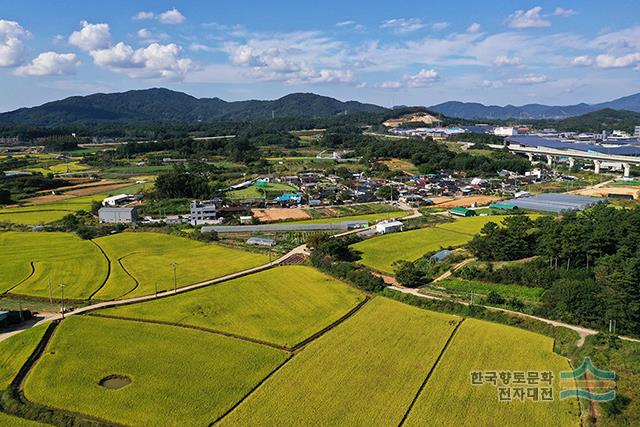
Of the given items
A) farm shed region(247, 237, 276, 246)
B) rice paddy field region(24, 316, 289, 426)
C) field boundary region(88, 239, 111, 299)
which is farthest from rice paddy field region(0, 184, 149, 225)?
rice paddy field region(24, 316, 289, 426)

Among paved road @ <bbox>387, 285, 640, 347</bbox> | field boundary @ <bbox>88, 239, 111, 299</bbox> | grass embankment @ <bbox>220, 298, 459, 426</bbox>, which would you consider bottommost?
paved road @ <bbox>387, 285, 640, 347</bbox>

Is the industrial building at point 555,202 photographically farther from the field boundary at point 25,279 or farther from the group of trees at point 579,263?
the field boundary at point 25,279

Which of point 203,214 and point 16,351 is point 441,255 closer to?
point 203,214

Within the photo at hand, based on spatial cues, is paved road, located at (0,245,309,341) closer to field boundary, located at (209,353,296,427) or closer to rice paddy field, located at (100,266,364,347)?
rice paddy field, located at (100,266,364,347)

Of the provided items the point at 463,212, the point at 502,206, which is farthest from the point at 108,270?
the point at 502,206

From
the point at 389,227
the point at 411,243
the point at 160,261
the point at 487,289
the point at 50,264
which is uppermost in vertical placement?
the point at 50,264

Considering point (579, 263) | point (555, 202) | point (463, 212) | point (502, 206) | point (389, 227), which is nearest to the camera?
point (579, 263)

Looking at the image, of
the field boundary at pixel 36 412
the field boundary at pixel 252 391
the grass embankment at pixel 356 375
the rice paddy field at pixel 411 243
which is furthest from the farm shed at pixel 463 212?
the field boundary at pixel 36 412
